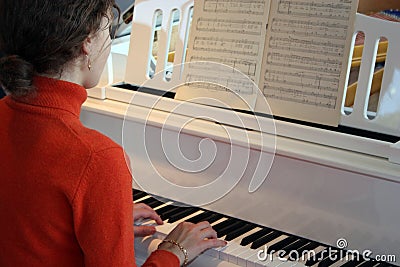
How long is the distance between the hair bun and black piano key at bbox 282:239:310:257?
0.74 meters

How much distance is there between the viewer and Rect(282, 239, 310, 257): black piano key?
1.64 meters

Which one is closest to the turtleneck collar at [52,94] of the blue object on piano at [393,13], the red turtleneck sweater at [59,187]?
the red turtleneck sweater at [59,187]

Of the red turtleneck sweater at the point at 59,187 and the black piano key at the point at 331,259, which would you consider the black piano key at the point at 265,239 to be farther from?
the red turtleneck sweater at the point at 59,187

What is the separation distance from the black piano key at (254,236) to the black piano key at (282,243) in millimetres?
56

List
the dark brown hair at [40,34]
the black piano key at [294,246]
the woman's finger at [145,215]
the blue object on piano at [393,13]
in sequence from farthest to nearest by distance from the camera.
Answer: the blue object on piano at [393,13]
the woman's finger at [145,215]
the black piano key at [294,246]
the dark brown hair at [40,34]

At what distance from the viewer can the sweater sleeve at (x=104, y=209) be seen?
1278mm

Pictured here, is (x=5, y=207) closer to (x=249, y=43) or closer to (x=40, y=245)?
(x=40, y=245)

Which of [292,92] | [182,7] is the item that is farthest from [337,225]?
[182,7]

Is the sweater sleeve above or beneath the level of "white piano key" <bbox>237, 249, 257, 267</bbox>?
above

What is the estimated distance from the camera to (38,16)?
4.14 ft

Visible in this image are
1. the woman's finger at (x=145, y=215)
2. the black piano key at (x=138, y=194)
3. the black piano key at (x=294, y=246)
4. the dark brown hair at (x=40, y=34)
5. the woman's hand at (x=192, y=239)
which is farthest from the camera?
the black piano key at (x=138, y=194)

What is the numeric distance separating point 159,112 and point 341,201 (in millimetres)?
603

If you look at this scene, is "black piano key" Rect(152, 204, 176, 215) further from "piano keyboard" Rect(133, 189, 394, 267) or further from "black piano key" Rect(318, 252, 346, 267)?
"black piano key" Rect(318, 252, 346, 267)

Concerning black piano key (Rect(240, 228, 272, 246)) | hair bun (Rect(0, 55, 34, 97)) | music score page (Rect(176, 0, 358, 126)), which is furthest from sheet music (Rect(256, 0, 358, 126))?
hair bun (Rect(0, 55, 34, 97))
